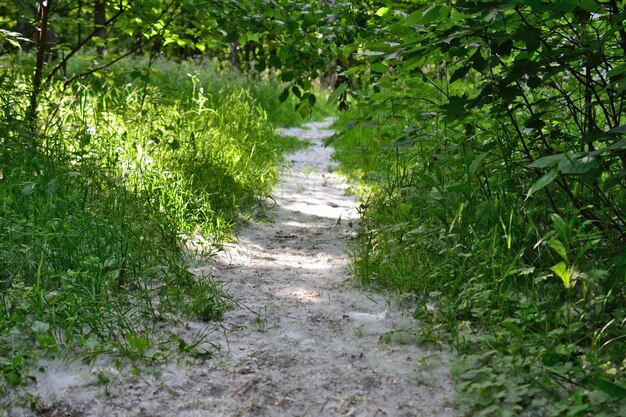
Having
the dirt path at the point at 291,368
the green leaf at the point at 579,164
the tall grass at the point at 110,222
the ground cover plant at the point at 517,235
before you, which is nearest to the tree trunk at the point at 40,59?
the tall grass at the point at 110,222

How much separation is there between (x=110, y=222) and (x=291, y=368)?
1.57m

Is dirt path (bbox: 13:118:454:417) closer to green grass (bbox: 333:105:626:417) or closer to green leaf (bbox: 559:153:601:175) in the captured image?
green grass (bbox: 333:105:626:417)

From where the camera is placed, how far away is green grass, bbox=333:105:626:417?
7.08 ft

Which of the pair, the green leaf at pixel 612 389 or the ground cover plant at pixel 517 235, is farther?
the ground cover plant at pixel 517 235

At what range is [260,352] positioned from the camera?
8.93ft

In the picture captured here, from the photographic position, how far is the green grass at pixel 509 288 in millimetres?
2158

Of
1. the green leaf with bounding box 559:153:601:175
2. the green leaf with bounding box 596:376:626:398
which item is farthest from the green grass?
the green leaf with bounding box 559:153:601:175

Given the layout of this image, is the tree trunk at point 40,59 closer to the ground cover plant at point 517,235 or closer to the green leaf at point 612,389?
the ground cover plant at point 517,235

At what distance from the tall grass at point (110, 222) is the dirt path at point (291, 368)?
166 millimetres

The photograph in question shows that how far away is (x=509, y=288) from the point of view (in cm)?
268

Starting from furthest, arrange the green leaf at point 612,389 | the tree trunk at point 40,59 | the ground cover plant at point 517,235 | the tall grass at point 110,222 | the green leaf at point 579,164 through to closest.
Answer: the tree trunk at point 40,59 < the tall grass at point 110,222 < the ground cover plant at point 517,235 < the green leaf at point 579,164 < the green leaf at point 612,389

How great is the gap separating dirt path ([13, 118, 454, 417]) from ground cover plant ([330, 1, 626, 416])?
0.59 ft

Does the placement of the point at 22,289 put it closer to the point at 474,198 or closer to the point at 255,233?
the point at 255,233

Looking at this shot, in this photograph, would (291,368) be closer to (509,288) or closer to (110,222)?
(509,288)
